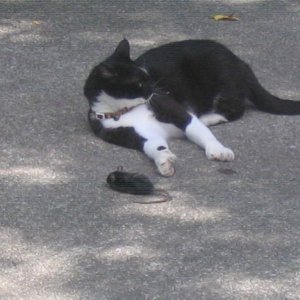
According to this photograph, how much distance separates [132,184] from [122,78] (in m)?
0.83

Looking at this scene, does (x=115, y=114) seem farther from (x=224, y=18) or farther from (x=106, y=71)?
(x=224, y=18)

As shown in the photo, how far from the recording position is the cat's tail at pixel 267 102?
5707 millimetres

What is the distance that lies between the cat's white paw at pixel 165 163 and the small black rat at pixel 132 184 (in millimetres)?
132

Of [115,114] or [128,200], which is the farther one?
[115,114]

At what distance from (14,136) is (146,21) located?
2238mm

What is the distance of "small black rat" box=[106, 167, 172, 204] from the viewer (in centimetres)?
474

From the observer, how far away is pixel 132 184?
188 inches

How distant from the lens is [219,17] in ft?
24.3

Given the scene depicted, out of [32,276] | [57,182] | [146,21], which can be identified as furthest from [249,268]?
[146,21]

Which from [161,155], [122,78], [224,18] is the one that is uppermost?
[122,78]

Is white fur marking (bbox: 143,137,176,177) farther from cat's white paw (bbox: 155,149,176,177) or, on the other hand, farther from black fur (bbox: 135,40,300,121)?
black fur (bbox: 135,40,300,121)

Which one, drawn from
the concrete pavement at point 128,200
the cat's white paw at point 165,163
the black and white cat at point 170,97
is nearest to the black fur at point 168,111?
the black and white cat at point 170,97

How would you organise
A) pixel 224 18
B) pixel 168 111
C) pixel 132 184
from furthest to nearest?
1. pixel 224 18
2. pixel 168 111
3. pixel 132 184

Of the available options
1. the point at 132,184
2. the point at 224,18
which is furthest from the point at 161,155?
the point at 224,18
